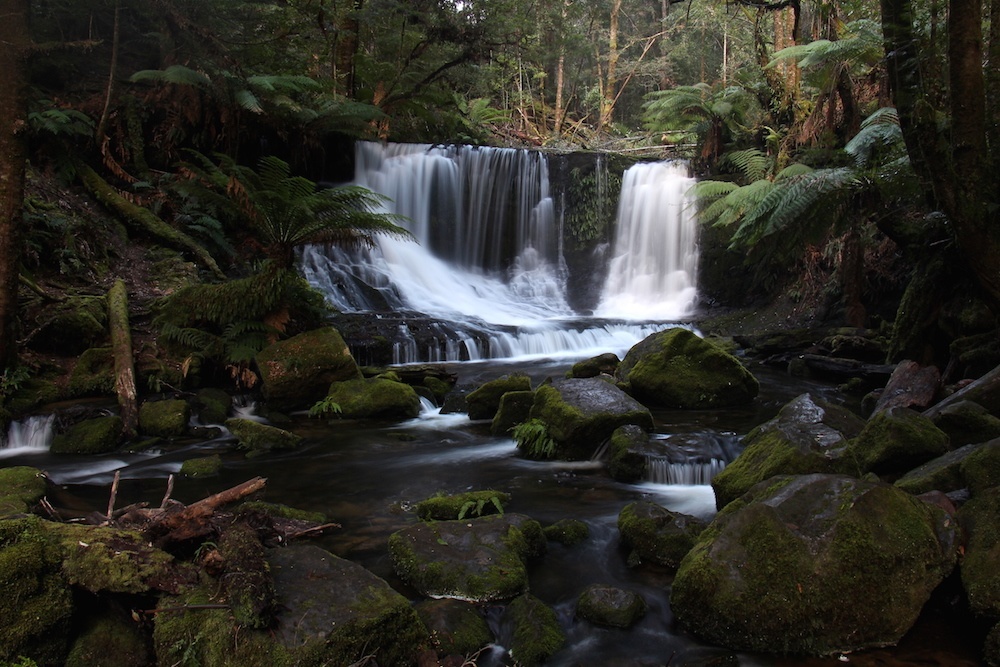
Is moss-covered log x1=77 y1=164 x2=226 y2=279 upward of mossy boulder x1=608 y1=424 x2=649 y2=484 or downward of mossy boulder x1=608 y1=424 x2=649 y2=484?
upward

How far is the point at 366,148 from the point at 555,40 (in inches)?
396

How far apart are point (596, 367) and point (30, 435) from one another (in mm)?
6365

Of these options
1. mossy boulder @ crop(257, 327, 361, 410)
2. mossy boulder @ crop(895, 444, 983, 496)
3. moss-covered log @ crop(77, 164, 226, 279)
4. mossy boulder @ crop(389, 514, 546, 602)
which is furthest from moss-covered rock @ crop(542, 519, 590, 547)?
moss-covered log @ crop(77, 164, 226, 279)

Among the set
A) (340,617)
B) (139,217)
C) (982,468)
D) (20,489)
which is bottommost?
(20,489)

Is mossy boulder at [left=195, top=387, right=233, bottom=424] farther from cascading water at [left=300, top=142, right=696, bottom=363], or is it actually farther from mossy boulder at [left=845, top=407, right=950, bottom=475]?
mossy boulder at [left=845, top=407, right=950, bottom=475]

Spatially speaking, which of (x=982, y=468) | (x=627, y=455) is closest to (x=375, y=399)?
(x=627, y=455)

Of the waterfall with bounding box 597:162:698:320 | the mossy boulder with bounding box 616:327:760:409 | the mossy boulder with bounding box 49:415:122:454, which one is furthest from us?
the waterfall with bounding box 597:162:698:320

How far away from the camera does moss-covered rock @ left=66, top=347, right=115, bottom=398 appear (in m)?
7.07

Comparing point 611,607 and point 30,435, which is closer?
point 611,607

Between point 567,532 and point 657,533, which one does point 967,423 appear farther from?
point 567,532

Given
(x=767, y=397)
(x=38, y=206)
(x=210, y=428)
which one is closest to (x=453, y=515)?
(x=210, y=428)

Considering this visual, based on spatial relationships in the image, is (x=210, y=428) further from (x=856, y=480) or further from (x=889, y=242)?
(x=889, y=242)

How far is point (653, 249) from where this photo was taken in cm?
1620

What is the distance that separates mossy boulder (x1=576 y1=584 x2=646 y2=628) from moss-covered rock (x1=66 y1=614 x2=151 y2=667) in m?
2.03
